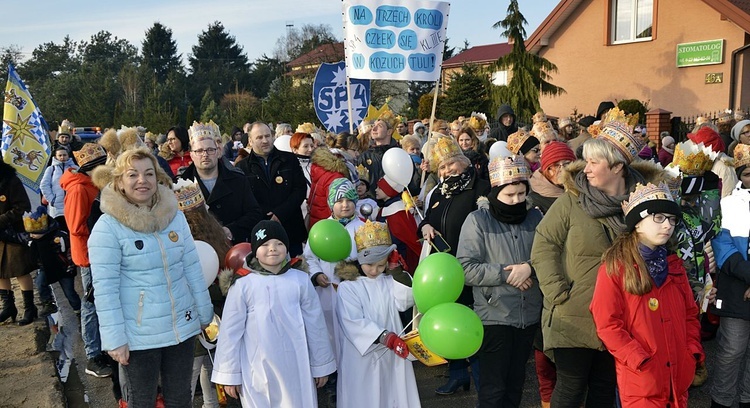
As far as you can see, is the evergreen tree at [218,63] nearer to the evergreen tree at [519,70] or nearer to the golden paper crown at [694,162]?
the evergreen tree at [519,70]

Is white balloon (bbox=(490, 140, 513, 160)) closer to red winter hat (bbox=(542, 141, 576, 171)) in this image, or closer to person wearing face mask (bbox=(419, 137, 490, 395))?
person wearing face mask (bbox=(419, 137, 490, 395))

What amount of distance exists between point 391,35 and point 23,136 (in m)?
5.60

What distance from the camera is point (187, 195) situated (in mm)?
4512

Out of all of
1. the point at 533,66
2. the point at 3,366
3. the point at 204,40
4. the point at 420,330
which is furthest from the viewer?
the point at 204,40

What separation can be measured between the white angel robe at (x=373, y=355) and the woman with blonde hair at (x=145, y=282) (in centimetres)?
96

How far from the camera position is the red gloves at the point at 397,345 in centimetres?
396

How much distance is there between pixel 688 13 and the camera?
848 inches

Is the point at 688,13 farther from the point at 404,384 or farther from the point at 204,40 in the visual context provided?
the point at 204,40

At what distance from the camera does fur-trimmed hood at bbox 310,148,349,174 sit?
6.03m

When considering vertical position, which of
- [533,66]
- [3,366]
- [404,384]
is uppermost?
[533,66]

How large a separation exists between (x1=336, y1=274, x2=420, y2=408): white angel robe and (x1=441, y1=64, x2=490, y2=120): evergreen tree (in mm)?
22660

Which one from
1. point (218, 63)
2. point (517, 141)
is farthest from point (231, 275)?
point (218, 63)

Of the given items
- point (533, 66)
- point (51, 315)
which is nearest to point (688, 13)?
point (533, 66)

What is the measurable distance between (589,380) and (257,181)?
11.8 feet
